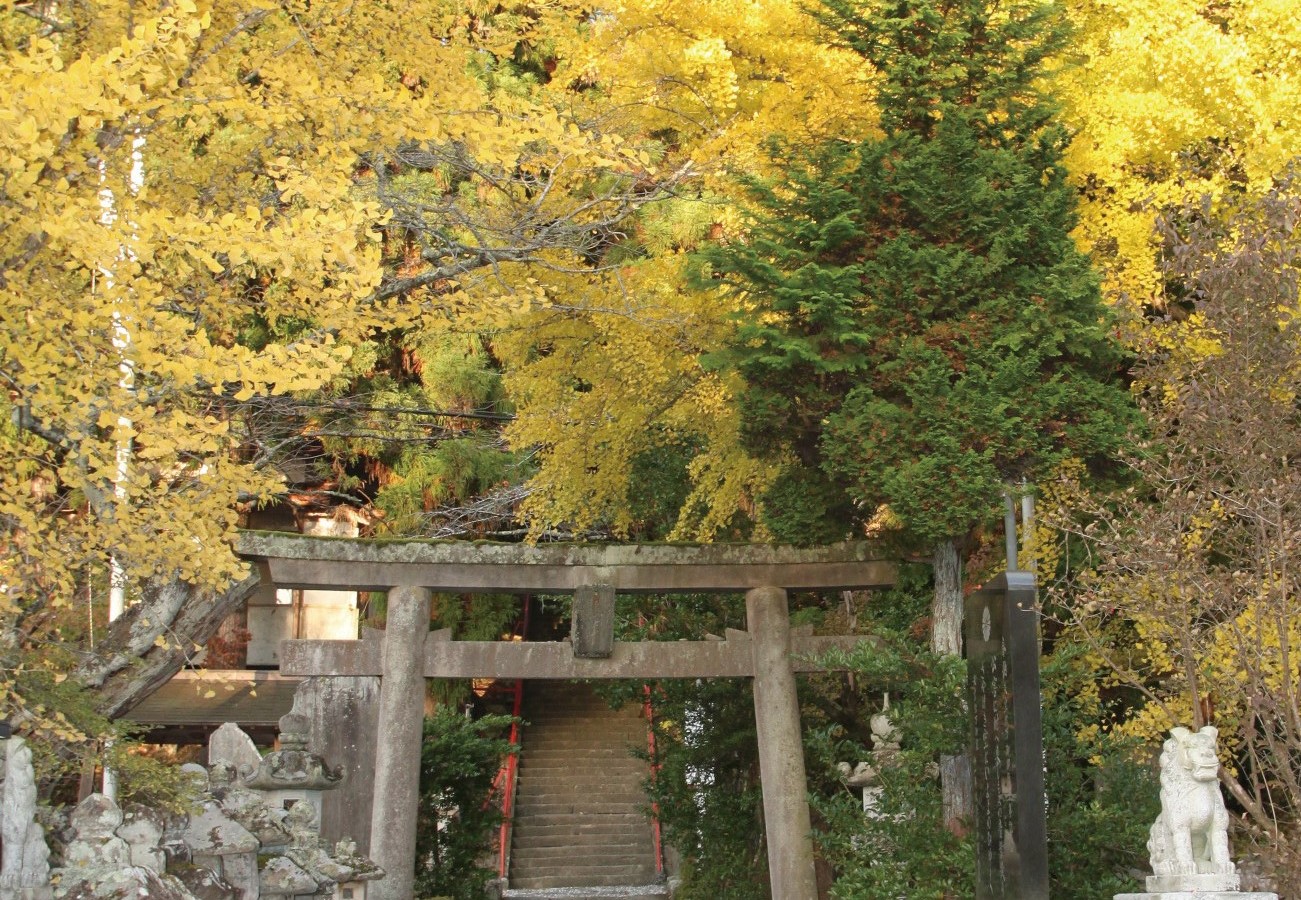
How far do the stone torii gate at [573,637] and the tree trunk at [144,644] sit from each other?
84.4 inches

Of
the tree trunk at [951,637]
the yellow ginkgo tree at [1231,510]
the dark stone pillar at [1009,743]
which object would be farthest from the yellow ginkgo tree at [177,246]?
the yellow ginkgo tree at [1231,510]

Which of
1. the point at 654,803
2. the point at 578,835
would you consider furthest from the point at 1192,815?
the point at 578,835

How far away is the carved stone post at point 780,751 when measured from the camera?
12.4m

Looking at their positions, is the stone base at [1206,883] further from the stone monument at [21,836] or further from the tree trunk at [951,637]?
the stone monument at [21,836]

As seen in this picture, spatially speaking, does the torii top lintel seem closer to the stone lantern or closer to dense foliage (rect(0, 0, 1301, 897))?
dense foliage (rect(0, 0, 1301, 897))

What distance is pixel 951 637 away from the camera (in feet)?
36.4

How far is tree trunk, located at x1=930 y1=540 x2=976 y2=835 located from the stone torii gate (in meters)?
1.40

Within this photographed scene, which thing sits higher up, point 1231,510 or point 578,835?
point 1231,510

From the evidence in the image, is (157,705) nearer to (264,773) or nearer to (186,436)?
(264,773)

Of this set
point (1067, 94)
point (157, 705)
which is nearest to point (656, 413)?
point (1067, 94)

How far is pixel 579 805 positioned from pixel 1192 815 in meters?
14.7

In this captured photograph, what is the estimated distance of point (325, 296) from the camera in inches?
294

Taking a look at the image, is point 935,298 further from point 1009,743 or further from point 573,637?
point 573,637

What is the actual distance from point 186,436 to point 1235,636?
22.8 feet
